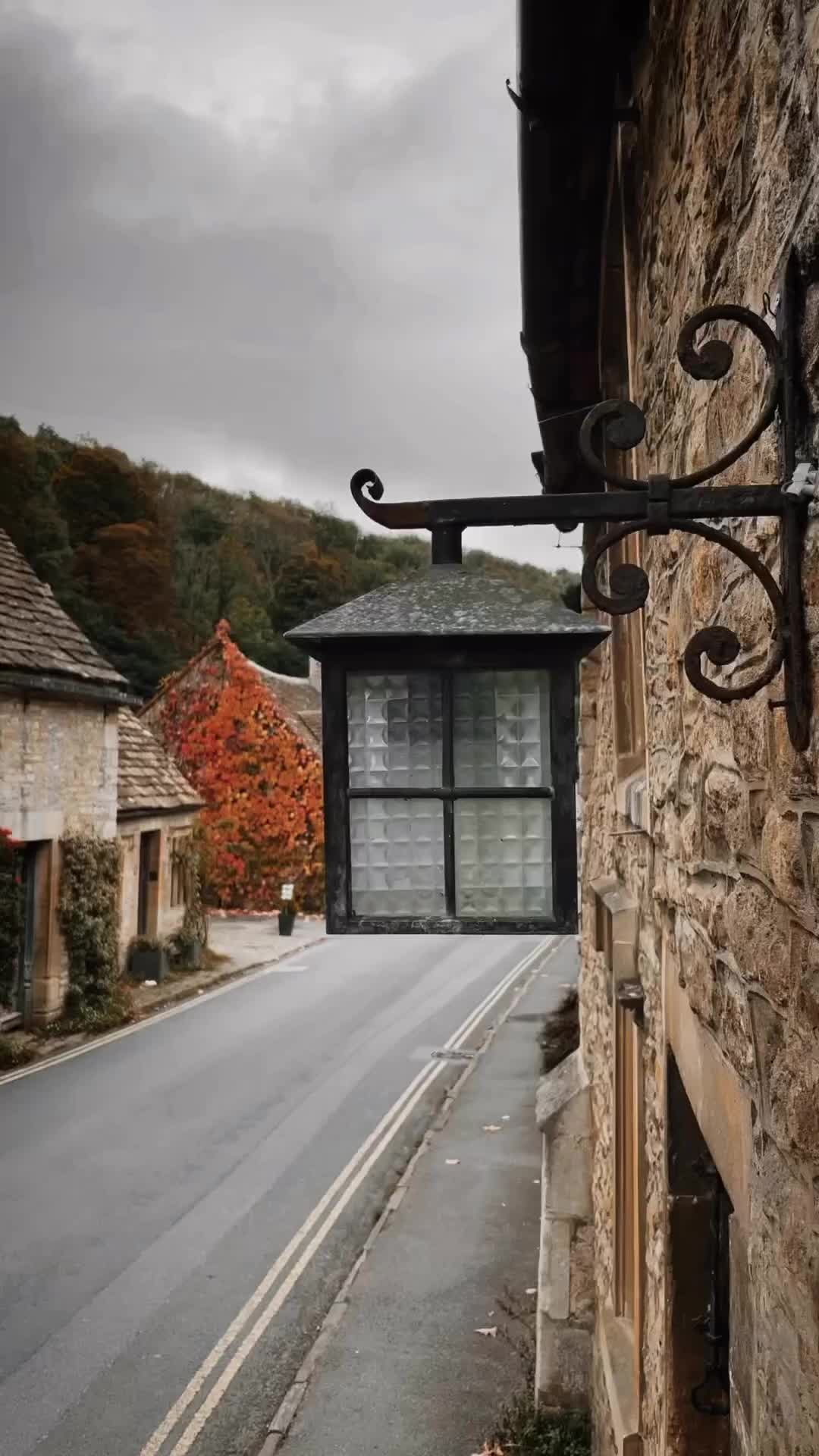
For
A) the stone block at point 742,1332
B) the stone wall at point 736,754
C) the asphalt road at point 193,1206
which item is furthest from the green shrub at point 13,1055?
the stone block at point 742,1332

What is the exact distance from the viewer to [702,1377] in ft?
8.34

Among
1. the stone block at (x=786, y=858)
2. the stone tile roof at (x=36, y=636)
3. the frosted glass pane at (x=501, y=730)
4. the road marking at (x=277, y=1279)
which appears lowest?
the road marking at (x=277, y=1279)

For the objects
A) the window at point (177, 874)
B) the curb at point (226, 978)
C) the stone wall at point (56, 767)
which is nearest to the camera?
the stone wall at point (56, 767)

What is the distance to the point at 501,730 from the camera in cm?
403

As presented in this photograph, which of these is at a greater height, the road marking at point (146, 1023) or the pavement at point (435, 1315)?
the road marking at point (146, 1023)

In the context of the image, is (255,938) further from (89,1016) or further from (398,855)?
(398,855)

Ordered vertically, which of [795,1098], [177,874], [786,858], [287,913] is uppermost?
[786,858]

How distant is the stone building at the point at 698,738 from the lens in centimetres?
142

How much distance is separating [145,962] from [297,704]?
1233cm

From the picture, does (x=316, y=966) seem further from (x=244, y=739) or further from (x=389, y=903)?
(x=389, y=903)

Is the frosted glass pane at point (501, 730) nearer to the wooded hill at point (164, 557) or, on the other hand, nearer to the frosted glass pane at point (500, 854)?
the frosted glass pane at point (500, 854)

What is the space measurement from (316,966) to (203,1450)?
14.2 meters

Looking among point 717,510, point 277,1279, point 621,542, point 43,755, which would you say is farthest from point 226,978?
point 717,510

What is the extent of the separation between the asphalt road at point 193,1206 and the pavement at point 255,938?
4650mm
